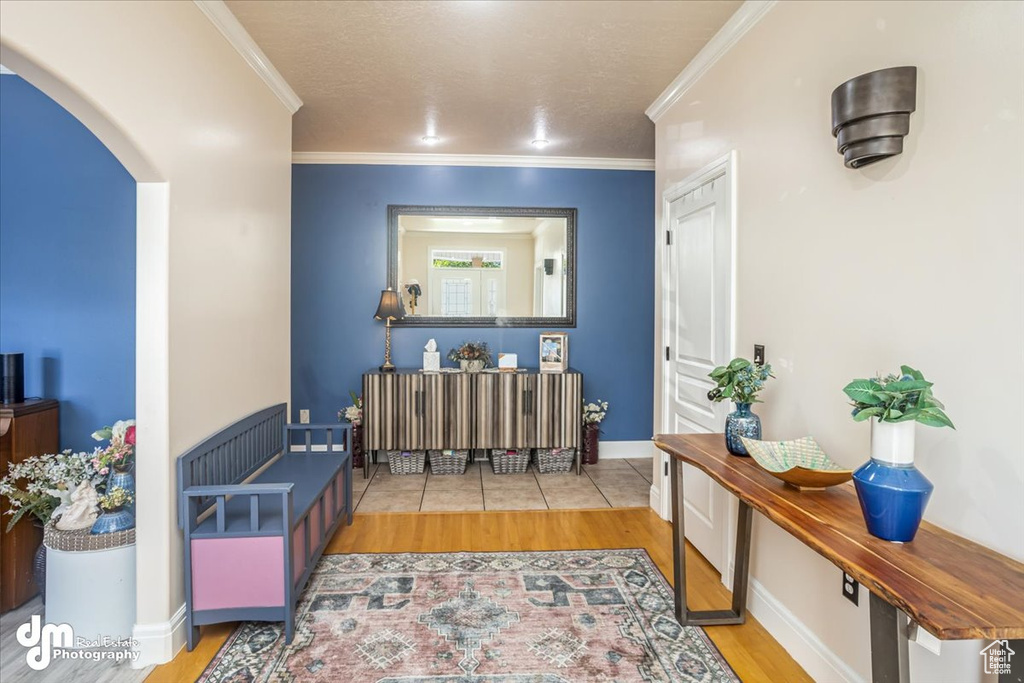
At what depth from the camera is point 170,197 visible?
74.7 inches

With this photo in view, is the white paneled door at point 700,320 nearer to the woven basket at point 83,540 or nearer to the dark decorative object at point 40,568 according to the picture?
the woven basket at point 83,540

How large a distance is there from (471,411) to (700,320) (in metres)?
2.09

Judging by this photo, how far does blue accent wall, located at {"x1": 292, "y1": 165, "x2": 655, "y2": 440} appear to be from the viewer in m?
4.52

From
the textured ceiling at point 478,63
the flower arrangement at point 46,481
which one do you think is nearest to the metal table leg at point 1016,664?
the textured ceiling at point 478,63

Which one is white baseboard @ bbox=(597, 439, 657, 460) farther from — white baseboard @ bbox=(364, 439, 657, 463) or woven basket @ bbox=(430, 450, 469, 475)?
woven basket @ bbox=(430, 450, 469, 475)

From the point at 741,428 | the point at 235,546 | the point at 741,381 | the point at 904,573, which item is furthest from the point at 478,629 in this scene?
the point at 904,573

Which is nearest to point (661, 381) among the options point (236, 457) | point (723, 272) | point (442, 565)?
point (723, 272)

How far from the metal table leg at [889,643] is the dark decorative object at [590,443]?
3.43 metres

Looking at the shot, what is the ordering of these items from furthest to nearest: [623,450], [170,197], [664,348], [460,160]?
[623,450]
[460,160]
[664,348]
[170,197]

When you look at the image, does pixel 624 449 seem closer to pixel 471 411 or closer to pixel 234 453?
pixel 471 411

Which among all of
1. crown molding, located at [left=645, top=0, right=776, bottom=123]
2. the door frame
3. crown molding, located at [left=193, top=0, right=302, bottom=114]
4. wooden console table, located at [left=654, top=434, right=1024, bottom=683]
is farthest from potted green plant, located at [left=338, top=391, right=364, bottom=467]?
wooden console table, located at [left=654, top=434, right=1024, bottom=683]

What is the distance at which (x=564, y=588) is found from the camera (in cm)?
246

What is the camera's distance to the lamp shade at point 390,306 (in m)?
4.28

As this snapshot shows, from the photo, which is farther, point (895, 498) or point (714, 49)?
point (714, 49)
